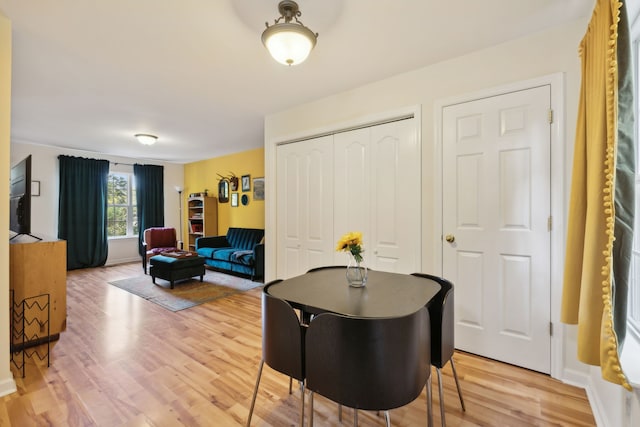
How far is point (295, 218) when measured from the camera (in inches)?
141

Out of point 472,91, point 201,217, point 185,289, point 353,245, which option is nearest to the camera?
point 353,245

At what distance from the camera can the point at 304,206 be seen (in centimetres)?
349

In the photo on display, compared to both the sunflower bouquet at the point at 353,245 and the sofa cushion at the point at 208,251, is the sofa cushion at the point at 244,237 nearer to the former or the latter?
the sofa cushion at the point at 208,251

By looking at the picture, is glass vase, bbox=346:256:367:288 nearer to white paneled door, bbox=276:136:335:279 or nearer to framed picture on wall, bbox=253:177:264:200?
white paneled door, bbox=276:136:335:279

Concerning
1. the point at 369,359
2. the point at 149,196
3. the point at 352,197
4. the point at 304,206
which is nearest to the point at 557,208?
the point at 352,197

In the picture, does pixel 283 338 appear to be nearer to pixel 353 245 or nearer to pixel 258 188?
pixel 353 245

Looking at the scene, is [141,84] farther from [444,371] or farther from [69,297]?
[444,371]

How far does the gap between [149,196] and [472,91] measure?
22.9 feet

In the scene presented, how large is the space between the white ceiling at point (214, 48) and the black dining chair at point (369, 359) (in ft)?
5.95

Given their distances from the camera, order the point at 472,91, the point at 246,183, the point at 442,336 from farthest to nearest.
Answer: the point at 246,183 → the point at 472,91 → the point at 442,336

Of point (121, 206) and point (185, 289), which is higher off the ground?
point (121, 206)

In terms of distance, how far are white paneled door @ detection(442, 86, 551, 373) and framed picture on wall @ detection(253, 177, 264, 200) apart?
406cm

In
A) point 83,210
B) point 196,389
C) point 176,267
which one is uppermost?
point 83,210

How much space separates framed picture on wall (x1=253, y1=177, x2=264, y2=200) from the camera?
5.88m
